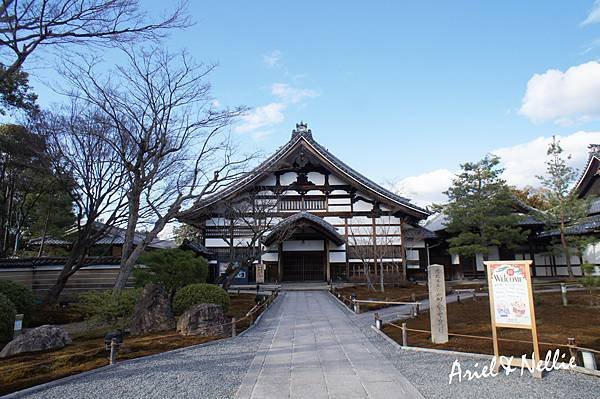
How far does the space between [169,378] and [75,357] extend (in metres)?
2.44

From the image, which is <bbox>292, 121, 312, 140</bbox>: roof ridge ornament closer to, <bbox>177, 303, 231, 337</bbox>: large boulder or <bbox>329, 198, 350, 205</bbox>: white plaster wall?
<bbox>329, 198, 350, 205</bbox>: white plaster wall

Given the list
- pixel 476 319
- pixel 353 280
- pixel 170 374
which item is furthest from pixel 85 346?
pixel 353 280

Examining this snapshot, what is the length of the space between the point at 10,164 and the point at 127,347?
14.9 meters

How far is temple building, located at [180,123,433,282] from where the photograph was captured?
2323 centimetres

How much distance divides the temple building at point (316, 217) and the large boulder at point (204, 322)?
13.1 m

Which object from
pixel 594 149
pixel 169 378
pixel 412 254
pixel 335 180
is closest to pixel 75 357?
pixel 169 378

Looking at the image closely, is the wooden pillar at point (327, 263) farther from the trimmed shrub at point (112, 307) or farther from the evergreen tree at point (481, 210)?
the trimmed shrub at point (112, 307)

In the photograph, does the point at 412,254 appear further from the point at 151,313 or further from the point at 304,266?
the point at 151,313

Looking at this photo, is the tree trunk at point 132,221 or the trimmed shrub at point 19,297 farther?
A: the tree trunk at point 132,221

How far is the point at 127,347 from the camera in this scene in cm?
778

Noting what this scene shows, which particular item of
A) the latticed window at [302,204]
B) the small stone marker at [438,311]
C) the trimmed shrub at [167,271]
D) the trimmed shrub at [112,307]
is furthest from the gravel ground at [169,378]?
the latticed window at [302,204]

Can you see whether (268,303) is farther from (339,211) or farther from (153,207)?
(339,211)

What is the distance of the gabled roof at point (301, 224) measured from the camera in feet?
69.9

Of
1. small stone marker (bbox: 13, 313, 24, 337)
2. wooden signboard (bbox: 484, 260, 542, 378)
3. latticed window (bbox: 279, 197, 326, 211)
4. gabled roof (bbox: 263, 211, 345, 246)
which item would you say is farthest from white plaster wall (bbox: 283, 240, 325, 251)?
wooden signboard (bbox: 484, 260, 542, 378)
